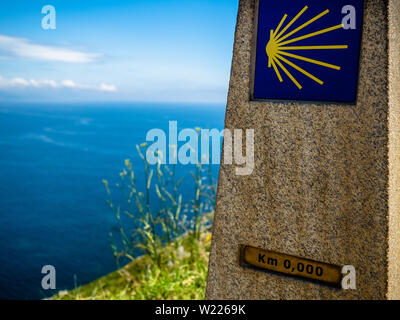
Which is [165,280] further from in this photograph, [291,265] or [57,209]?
[57,209]

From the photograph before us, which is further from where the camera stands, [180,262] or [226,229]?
[180,262]

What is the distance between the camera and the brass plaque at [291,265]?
172cm

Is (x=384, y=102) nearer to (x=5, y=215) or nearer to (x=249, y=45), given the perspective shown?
(x=249, y=45)

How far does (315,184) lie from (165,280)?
1.93 metres

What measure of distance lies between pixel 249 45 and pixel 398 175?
1.05 meters

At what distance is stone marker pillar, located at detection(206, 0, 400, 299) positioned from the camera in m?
1.59

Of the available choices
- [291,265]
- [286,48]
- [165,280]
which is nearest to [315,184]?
[291,265]

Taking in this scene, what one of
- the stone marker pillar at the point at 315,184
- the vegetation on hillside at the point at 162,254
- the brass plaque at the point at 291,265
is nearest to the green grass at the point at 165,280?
the vegetation on hillside at the point at 162,254

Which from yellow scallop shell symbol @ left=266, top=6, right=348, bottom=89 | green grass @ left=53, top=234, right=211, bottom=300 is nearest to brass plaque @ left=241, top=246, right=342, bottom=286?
yellow scallop shell symbol @ left=266, top=6, right=348, bottom=89

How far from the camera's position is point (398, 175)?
1728 millimetres

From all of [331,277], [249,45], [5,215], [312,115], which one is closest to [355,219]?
[331,277]

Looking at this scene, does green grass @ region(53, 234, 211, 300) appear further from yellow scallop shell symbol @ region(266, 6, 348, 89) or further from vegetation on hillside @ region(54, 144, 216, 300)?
yellow scallop shell symbol @ region(266, 6, 348, 89)

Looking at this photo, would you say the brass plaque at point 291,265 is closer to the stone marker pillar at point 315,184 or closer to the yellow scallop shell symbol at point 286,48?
the stone marker pillar at point 315,184

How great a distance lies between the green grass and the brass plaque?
1238mm
